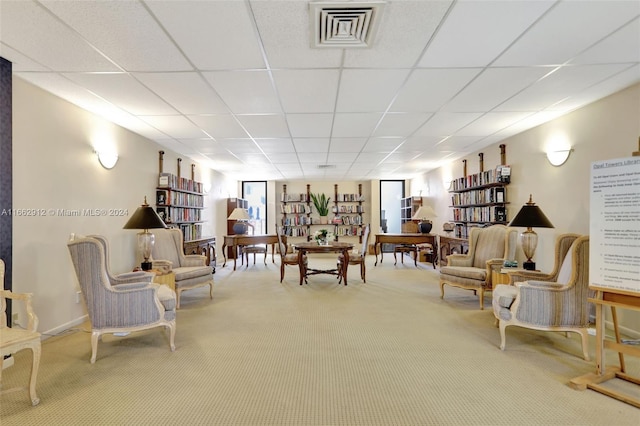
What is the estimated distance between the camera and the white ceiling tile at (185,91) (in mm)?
2877

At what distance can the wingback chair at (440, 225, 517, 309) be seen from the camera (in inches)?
165

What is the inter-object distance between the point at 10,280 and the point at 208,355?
6.02ft

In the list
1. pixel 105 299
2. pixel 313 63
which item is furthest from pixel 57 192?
pixel 313 63

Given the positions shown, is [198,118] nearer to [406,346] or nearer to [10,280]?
[10,280]

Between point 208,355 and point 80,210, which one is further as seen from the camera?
point 80,210

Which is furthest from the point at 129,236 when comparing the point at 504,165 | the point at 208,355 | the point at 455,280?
the point at 504,165

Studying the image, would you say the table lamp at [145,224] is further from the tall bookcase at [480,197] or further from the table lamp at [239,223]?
the tall bookcase at [480,197]

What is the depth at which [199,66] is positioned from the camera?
8.84 ft

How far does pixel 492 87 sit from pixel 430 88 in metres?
0.62

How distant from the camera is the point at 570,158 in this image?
3891 mm

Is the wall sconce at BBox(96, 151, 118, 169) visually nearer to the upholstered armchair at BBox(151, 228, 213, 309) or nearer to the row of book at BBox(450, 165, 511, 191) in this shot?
the upholstered armchair at BBox(151, 228, 213, 309)

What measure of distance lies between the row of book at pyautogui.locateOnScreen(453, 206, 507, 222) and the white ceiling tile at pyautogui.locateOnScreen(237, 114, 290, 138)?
3778 mm

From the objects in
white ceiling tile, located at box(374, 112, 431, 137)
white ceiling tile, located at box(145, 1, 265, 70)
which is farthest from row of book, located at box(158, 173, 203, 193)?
white ceiling tile, located at box(374, 112, 431, 137)

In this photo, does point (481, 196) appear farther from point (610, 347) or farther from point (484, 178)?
point (610, 347)
